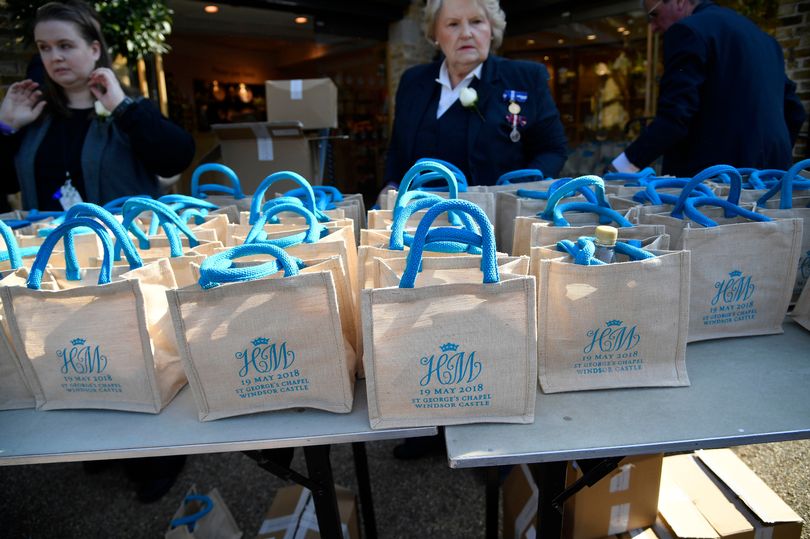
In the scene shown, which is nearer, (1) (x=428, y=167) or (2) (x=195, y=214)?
(1) (x=428, y=167)

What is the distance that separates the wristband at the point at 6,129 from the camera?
2283mm

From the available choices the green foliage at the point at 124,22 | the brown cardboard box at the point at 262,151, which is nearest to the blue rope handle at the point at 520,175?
the brown cardboard box at the point at 262,151

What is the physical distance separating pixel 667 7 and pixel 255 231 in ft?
7.68

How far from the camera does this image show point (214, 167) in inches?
78.5

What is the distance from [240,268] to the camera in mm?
1075

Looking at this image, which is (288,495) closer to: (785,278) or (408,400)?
(408,400)

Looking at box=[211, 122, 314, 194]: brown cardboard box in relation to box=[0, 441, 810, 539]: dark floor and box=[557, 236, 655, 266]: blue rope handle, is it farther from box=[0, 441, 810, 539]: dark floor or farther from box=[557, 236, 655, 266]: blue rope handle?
box=[557, 236, 655, 266]: blue rope handle

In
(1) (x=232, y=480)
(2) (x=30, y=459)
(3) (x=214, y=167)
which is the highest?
(3) (x=214, y=167)

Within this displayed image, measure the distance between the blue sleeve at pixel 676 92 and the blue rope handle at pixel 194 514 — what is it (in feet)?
7.57

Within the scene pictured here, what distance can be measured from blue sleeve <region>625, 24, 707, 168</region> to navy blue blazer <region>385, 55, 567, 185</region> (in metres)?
0.39

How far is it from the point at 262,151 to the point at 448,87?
1.82m

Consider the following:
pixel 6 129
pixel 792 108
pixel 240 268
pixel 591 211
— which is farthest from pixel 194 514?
pixel 792 108

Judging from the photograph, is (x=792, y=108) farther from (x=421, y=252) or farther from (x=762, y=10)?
(x=421, y=252)

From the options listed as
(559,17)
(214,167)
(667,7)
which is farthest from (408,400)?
(559,17)
